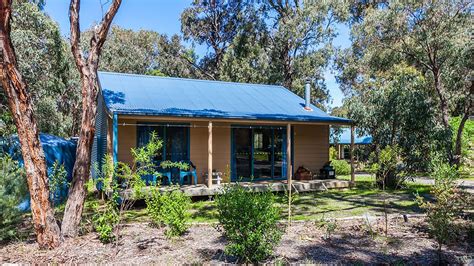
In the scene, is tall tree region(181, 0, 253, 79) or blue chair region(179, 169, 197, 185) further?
tall tree region(181, 0, 253, 79)

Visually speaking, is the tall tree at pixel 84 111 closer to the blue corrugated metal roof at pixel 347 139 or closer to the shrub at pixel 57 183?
the shrub at pixel 57 183

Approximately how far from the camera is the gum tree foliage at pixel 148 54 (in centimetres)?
3077

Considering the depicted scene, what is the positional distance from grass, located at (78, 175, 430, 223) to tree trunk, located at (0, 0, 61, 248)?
246 cm

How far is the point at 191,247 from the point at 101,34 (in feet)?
14.1

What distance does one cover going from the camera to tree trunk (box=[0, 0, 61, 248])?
561cm

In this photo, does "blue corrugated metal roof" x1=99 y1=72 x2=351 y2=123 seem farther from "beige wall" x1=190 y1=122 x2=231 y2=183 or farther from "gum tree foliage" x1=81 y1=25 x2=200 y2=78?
"gum tree foliage" x1=81 y1=25 x2=200 y2=78

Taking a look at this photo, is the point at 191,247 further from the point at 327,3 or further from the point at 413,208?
the point at 327,3

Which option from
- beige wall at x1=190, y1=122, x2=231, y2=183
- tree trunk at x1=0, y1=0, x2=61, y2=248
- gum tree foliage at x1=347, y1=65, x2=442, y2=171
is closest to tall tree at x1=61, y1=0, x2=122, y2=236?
tree trunk at x1=0, y1=0, x2=61, y2=248

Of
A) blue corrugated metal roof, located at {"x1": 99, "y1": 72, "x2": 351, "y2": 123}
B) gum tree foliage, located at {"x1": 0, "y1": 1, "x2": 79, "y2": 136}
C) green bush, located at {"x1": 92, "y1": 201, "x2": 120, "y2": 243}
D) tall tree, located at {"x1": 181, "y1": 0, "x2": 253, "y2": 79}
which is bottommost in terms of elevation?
green bush, located at {"x1": 92, "y1": 201, "x2": 120, "y2": 243}

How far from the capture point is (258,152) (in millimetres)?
13688

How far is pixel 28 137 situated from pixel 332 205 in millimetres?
7769

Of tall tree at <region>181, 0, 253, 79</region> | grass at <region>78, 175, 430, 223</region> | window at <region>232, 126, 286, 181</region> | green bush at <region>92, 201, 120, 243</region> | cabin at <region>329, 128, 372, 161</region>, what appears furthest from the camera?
tall tree at <region>181, 0, 253, 79</region>

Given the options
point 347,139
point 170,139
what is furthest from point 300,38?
point 170,139

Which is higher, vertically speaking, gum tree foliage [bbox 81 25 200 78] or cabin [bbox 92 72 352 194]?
gum tree foliage [bbox 81 25 200 78]
